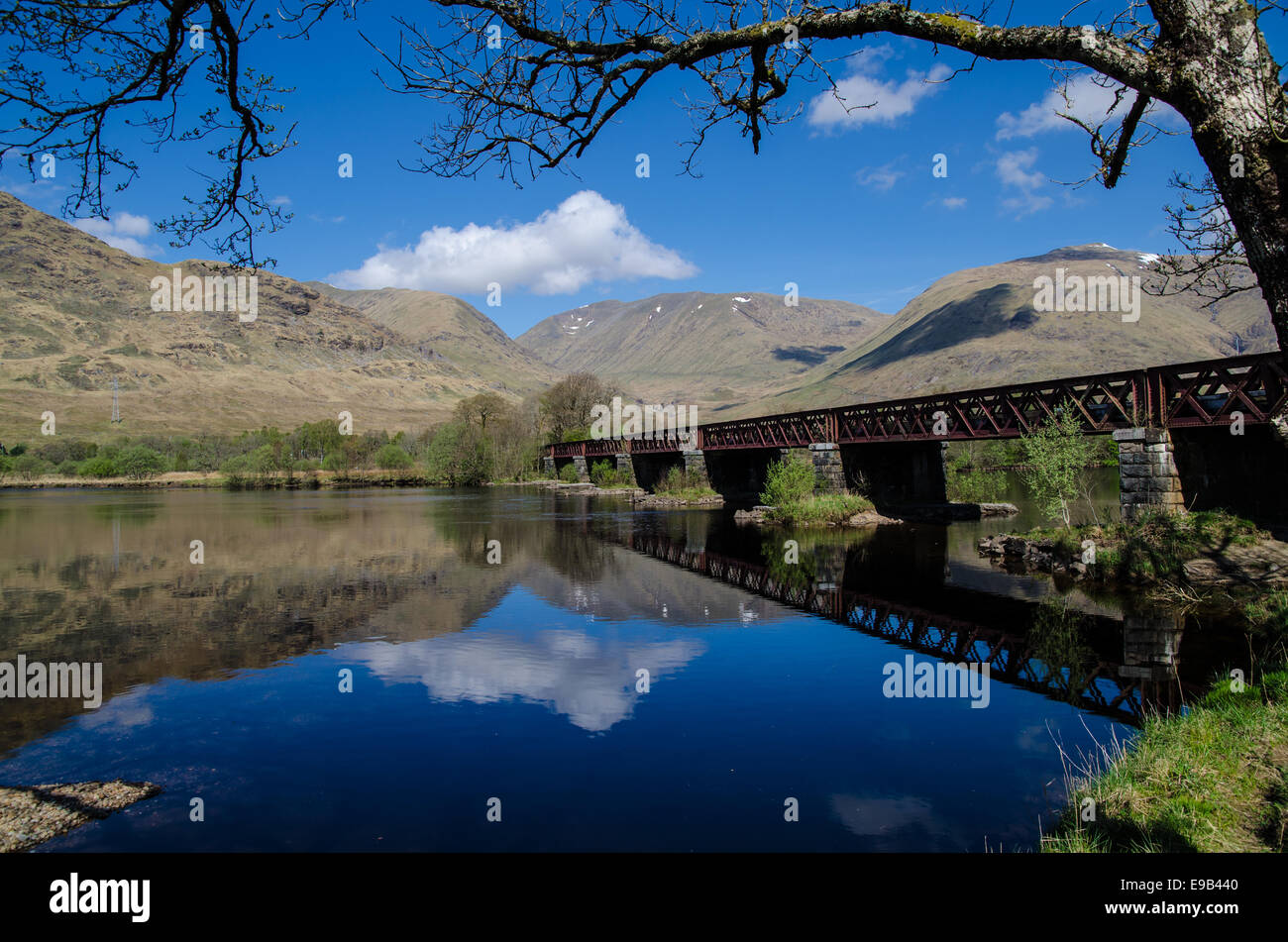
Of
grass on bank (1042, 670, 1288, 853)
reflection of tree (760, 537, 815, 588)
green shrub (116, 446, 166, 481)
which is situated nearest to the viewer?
grass on bank (1042, 670, 1288, 853)

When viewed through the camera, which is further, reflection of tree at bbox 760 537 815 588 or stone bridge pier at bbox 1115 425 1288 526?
reflection of tree at bbox 760 537 815 588

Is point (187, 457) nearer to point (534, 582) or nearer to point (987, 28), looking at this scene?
point (534, 582)

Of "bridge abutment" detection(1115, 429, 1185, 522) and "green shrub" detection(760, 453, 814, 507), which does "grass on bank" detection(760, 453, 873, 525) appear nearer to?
"green shrub" detection(760, 453, 814, 507)

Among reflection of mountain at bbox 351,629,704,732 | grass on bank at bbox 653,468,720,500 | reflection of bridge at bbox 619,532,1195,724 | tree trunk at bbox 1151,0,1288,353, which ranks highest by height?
tree trunk at bbox 1151,0,1288,353

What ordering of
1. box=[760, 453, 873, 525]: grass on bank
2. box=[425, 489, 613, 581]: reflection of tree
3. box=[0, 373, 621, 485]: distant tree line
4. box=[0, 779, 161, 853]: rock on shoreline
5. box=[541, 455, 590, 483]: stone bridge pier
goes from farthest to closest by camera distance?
box=[0, 373, 621, 485]: distant tree line → box=[541, 455, 590, 483]: stone bridge pier → box=[760, 453, 873, 525]: grass on bank → box=[425, 489, 613, 581]: reflection of tree → box=[0, 779, 161, 853]: rock on shoreline

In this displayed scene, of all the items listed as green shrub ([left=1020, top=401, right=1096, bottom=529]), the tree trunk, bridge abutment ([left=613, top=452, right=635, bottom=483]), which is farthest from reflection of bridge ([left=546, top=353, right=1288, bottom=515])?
bridge abutment ([left=613, top=452, right=635, bottom=483])

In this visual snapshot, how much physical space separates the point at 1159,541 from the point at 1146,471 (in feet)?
11.3

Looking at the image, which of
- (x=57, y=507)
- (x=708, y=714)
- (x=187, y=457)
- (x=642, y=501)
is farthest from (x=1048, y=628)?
(x=187, y=457)

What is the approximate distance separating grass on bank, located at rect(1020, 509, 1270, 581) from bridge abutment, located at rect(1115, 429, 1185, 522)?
0.70 m

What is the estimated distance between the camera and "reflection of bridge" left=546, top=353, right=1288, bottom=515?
22.2 metres

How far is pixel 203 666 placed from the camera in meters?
14.5

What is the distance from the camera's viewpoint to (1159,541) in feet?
69.1

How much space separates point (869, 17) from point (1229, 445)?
24.0 m

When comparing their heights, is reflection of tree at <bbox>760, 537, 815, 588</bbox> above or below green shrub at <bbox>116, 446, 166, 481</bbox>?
below
